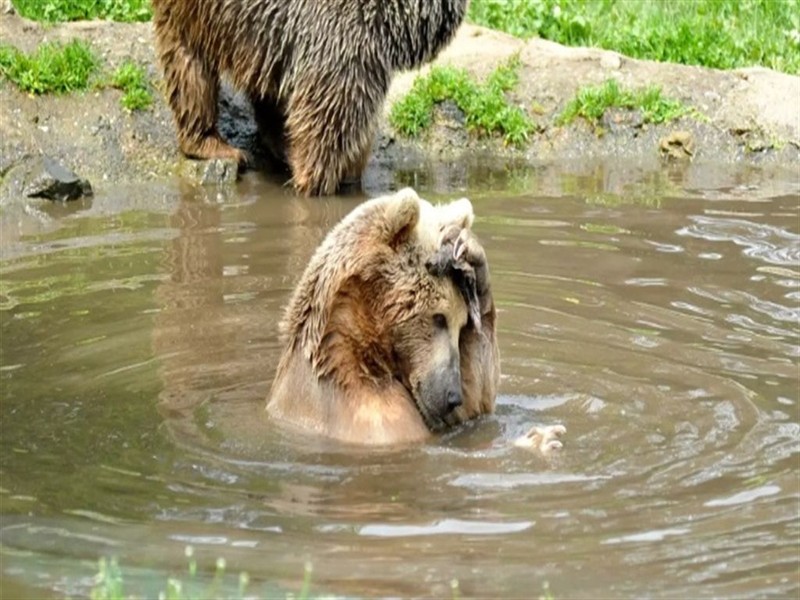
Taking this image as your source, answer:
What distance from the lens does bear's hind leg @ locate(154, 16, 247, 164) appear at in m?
11.9

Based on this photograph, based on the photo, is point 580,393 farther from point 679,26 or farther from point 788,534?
point 679,26

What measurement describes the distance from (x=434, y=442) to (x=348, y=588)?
1.59m

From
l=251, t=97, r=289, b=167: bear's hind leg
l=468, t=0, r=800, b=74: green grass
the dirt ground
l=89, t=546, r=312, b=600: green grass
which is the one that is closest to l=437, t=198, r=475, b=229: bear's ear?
l=89, t=546, r=312, b=600: green grass

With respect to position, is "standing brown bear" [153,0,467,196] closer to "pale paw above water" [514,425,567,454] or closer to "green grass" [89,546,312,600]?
"pale paw above water" [514,425,567,454]

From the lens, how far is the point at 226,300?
29.7ft

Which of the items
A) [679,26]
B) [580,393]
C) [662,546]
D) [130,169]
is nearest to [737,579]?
[662,546]

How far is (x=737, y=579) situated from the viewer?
514 cm

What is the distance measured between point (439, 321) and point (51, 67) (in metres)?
6.72

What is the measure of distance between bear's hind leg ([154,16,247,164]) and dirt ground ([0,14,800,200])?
17cm

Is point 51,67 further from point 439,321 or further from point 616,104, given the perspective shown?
point 439,321

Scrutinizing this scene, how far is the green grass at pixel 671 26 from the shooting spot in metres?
13.9

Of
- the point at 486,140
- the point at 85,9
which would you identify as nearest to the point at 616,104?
the point at 486,140

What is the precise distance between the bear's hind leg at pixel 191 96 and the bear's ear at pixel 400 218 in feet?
18.8

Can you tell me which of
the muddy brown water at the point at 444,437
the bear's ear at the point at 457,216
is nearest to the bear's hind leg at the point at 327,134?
the muddy brown water at the point at 444,437
